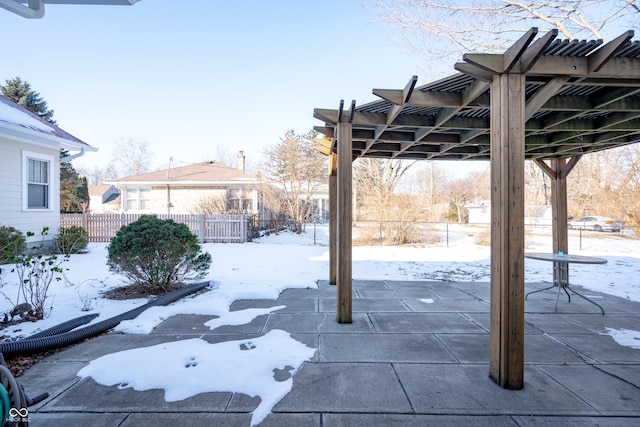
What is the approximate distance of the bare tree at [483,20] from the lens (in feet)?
31.1

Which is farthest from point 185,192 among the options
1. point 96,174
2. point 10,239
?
point 96,174

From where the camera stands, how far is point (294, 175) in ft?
49.8

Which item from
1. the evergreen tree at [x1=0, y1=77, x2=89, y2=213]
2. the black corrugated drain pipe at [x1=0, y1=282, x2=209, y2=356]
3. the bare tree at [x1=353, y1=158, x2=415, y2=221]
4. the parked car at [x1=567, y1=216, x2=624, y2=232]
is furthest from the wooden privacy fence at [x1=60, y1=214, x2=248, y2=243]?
the parked car at [x1=567, y1=216, x2=624, y2=232]

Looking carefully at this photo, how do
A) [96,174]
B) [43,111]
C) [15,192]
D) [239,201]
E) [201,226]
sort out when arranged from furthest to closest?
1. [96,174]
2. [43,111]
3. [239,201]
4. [201,226]
5. [15,192]

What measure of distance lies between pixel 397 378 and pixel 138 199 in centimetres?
1714

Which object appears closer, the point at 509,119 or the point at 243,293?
the point at 509,119

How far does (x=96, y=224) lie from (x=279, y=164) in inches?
313

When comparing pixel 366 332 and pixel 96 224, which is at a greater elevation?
pixel 96 224

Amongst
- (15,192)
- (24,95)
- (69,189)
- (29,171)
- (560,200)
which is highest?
Result: (24,95)

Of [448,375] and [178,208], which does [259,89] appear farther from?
[448,375]

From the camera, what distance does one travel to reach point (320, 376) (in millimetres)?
2498

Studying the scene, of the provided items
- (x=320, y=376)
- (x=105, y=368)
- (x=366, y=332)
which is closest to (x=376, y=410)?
(x=320, y=376)

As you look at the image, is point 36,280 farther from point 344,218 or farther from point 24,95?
point 24,95

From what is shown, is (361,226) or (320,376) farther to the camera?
(361,226)
